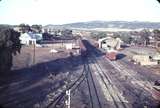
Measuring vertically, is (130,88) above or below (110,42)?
below

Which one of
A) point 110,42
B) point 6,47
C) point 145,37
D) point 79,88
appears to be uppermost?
point 6,47

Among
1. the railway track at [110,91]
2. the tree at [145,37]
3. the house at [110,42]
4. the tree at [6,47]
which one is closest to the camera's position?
the railway track at [110,91]

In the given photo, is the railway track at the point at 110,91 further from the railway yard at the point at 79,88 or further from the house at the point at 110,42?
the house at the point at 110,42

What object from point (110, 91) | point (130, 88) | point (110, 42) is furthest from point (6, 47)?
point (110, 42)

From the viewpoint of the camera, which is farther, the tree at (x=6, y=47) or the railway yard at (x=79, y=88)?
the tree at (x=6, y=47)

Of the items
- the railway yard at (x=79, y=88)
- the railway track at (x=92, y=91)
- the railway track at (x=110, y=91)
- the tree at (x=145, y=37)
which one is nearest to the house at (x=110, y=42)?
the tree at (x=145, y=37)

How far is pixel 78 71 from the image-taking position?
15.8 m

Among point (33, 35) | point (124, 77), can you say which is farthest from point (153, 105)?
point (33, 35)

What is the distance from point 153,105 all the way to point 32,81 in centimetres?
504

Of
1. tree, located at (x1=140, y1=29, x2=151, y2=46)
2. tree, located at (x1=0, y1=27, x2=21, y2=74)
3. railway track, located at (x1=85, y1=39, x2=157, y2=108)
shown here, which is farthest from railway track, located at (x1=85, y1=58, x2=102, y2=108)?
tree, located at (x1=140, y1=29, x2=151, y2=46)

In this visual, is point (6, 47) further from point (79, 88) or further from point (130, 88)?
point (130, 88)

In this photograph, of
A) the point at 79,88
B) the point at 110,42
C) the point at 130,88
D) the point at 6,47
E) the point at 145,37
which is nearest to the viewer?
the point at 79,88

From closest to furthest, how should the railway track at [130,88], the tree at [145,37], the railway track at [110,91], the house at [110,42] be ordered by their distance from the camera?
the railway track at [110,91] < the railway track at [130,88] < the house at [110,42] < the tree at [145,37]

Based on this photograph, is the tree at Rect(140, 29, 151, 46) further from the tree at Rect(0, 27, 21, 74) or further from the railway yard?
the tree at Rect(0, 27, 21, 74)
